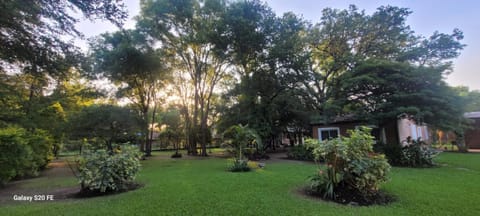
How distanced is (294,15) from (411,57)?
296 inches

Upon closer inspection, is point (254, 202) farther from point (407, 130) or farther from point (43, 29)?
point (407, 130)

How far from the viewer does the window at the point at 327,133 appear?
14.6 meters

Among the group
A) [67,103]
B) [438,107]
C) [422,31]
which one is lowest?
[438,107]

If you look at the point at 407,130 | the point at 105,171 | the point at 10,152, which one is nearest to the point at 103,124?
the point at 10,152

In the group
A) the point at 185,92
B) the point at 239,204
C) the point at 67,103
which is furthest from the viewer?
the point at 185,92

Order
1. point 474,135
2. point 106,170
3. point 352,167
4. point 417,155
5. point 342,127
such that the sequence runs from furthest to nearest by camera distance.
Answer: point 474,135 → point 342,127 → point 417,155 → point 106,170 → point 352,167

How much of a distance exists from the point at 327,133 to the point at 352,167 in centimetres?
1105

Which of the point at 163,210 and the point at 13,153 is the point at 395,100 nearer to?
the point at 163,210

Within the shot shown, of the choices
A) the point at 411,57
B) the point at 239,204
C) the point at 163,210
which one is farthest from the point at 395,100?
the point at 163,210

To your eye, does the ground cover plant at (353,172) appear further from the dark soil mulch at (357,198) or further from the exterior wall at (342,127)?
the exterior wall at (342,127)

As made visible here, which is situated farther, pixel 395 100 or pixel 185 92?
pixel 185 92

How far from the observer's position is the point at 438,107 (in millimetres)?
8648

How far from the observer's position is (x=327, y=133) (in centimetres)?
1501

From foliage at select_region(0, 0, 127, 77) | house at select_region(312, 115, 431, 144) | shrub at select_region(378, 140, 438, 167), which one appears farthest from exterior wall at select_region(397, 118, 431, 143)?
foliage at select_region(0, 0, 127, 77)
